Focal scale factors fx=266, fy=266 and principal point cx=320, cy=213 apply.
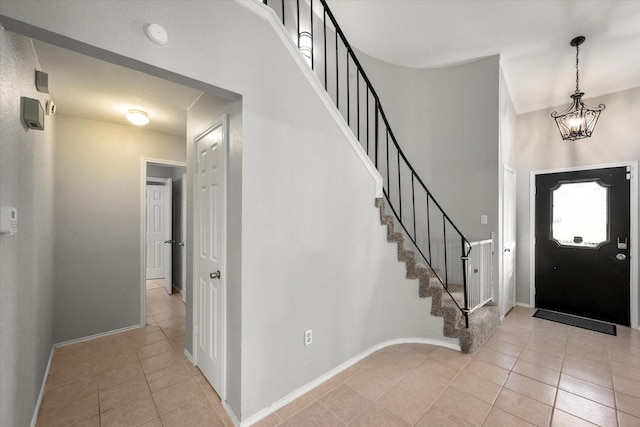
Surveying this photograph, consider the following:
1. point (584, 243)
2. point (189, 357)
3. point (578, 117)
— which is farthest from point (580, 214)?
point (189, 357)

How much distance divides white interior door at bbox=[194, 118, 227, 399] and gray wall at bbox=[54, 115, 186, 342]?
4.50ft

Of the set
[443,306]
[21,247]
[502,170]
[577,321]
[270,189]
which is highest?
[502,170]

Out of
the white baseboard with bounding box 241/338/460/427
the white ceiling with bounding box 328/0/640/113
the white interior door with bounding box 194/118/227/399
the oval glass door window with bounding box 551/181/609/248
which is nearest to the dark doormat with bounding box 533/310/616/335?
the oval glass door window with bounding box 551/181/609/248

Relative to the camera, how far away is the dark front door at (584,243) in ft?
11.2

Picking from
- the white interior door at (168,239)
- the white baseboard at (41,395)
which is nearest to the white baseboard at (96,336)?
the white baseboard at (41,395)

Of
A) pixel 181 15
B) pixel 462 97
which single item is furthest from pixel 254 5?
pixel 462 97

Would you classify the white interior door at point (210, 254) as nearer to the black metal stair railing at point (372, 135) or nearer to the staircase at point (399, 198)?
the staircase at point (399, 198)

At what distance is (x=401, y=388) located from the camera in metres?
2.10

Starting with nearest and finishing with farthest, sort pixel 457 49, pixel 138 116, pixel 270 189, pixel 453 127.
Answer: pixel 270 189
pixel 138 116
pixel 457 49
pixel 453 127

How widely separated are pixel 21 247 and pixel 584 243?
5.76m

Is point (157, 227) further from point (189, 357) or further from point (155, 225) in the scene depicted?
point (189, 357)

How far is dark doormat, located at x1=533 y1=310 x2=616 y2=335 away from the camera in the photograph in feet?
10.7

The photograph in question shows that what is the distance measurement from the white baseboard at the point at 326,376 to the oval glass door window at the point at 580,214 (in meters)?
2.63

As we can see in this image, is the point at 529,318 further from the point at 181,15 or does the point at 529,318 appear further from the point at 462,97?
the point at 181,15
